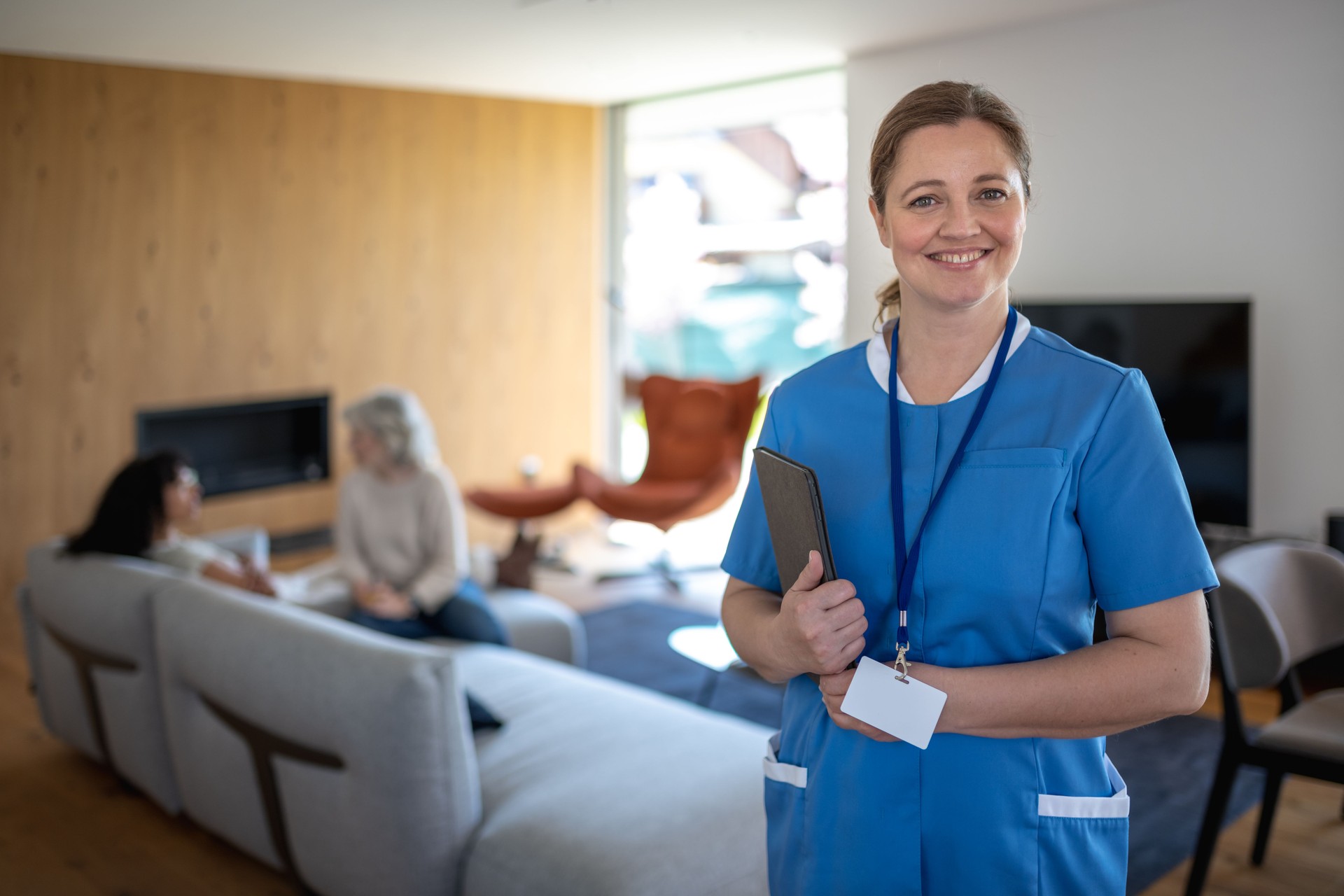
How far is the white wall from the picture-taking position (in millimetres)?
1650

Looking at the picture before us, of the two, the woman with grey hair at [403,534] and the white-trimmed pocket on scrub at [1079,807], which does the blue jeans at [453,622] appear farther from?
the white-trimmed pocket on scrub at [1079,807]

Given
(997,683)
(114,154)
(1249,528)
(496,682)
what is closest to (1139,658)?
(997,683)

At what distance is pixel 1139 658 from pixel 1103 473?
7.0 inches

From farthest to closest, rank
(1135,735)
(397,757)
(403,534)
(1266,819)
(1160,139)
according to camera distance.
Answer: (403,534)
(1135,735)
(1266,819)
(397,757)
(1160,139)

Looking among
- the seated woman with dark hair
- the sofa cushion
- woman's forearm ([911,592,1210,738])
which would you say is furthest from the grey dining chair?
the seated woman with dark hair

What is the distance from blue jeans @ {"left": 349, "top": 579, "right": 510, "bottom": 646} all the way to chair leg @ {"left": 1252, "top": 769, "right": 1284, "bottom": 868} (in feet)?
7.12

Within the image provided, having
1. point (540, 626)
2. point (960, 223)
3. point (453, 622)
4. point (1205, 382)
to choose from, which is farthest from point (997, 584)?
point (1205, 382)

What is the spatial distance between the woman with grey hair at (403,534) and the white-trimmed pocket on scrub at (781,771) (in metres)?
2.29

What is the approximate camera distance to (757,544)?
4.28 ft

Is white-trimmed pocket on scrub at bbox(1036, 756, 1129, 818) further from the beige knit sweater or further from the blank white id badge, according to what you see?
the beige knit sweater

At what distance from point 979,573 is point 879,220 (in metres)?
0.39

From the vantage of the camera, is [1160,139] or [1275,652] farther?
[1275,652]

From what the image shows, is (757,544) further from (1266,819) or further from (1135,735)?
(1135,735)

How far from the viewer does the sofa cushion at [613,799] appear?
2.01 metres
